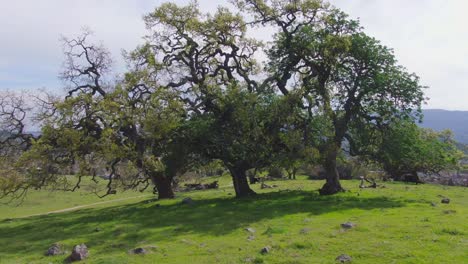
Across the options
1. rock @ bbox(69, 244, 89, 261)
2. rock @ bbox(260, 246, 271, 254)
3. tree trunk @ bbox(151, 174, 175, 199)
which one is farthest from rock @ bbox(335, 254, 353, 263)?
tree trunk @ bbox(151, 174, 175, 199)

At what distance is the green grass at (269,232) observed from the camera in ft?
50.2

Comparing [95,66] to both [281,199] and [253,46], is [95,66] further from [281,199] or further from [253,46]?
[281,199]

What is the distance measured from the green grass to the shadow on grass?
0.06 metres

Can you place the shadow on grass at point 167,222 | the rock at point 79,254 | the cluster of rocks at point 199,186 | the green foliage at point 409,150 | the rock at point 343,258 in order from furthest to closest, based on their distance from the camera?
the cluster of rocks at point 199,186 → the green foliage at point 409,150 → the shadow on grass at point 167,222 → the rock at point 79,254 → the rock at point 343,258

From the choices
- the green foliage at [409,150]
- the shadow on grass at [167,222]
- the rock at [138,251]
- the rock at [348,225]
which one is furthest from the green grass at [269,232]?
the green foliage at [409,150]

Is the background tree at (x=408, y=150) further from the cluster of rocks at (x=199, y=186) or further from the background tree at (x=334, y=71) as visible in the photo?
the cluster of rocks at (x=199, y=186)

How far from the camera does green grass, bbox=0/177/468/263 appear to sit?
50.2ft

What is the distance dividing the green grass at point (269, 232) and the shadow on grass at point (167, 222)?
0.06 metres

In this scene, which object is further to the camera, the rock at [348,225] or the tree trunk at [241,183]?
the tree trunk at [241,183]

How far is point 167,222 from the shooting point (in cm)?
2520

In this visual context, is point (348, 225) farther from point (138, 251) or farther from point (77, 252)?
point (77, 252)

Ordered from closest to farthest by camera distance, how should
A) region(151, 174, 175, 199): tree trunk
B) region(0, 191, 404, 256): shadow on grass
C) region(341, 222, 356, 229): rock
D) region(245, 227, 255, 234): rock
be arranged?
region(341, 222, 356, 229): rock → region(245, 227, 255, 234): rock → region(0, 191, 404, 256): shadow on grass → region(151, 174, 175, 199): tree trunk

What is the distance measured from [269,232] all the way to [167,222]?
26.3 ft

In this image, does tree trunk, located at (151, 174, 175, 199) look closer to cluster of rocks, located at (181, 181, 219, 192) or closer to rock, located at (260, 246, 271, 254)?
cluster of rocks, located at (181, 181, 219, 192)
